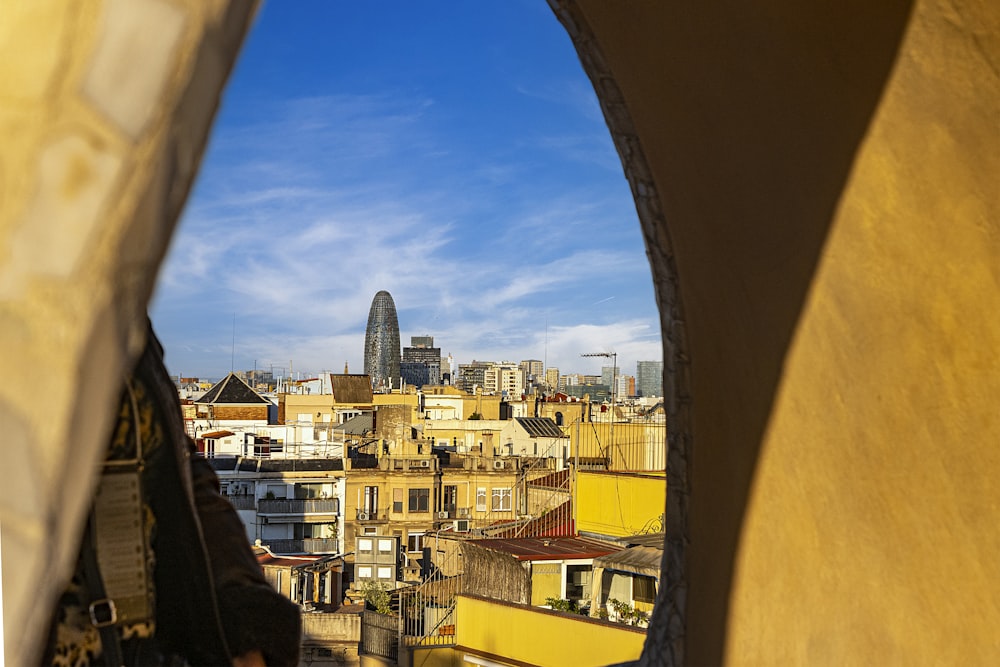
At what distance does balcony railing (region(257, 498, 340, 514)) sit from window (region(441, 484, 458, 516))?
269 cm

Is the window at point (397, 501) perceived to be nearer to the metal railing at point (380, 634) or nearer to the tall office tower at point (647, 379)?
the metal railing at point (380, 634)

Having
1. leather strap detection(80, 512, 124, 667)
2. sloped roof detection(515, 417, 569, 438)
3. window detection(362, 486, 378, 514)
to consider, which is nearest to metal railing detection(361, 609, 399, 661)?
window detection(362, 486, 378, 514)

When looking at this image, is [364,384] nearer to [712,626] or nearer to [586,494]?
[586,494]

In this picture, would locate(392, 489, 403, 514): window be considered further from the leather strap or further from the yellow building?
the leather strap

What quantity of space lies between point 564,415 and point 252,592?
31.7m

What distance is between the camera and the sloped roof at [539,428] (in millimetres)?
27603

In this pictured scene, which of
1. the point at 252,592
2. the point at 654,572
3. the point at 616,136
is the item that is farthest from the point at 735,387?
the point at 654,572

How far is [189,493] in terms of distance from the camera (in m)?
1.08

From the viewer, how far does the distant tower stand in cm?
8469

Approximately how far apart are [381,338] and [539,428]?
5836 centimetres

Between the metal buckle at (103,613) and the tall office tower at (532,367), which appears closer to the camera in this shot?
the metal buckle at (103,613)

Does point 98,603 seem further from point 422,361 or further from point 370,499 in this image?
point 422,361

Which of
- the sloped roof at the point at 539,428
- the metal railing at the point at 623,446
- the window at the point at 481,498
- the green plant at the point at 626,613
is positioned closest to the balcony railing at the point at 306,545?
the window at the point at 481,498

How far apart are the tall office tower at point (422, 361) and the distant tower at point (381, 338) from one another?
1.04 meters
